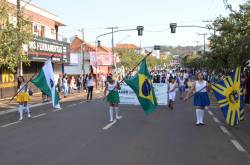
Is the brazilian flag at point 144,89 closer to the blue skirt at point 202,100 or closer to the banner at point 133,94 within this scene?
the blue skirt at point 202,100

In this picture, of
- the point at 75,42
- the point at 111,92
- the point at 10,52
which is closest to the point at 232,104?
the point at 111,92

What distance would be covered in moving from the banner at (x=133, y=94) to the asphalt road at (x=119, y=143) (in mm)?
5858

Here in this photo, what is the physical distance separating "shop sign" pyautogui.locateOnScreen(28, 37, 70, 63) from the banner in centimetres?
1184

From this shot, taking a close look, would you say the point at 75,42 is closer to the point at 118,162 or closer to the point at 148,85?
the point at 148,85

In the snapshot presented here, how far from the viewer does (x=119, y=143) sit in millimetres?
11539

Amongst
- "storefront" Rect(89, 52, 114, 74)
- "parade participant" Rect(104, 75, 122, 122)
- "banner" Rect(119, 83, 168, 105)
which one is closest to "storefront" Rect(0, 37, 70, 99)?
"banner" Rect(119, 83, 168, 105)

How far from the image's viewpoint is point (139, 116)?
18641 millimetres

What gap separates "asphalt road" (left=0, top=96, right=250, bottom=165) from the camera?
9.41m

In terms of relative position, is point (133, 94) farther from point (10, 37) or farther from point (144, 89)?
point (144, 89)

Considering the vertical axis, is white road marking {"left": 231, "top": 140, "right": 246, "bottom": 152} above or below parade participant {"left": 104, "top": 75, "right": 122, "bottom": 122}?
below

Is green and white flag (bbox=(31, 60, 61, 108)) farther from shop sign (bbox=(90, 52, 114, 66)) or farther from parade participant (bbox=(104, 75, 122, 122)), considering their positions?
shop sign (bbox=(90, 52, 114, 66))

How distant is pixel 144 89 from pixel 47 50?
85.1 feet

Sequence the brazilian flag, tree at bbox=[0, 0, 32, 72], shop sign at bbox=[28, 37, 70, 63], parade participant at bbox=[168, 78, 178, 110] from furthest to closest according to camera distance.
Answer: shop sign at bbox=[28, 37, 70, 63]
tree at bbox=[0, 0, 32, 72]
parade participant at bbox=[168, 78, 178, 110]
the brazilian flag

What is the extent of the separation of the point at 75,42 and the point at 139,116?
76464mm
